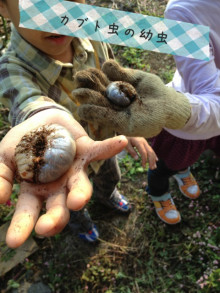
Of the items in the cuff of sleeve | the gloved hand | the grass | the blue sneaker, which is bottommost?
the grass

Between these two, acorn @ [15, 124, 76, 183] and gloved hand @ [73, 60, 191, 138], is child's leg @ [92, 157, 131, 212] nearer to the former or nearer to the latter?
gloved hand @ [73, 60, 191, 138]

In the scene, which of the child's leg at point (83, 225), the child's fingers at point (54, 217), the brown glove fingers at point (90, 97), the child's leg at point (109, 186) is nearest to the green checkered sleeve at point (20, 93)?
the brown glove fingers at point (90, 97)

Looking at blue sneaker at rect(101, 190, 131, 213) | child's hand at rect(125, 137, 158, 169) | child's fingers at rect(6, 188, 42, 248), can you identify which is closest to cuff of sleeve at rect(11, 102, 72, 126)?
child's fingers at rect(6, 188, 42, 248)

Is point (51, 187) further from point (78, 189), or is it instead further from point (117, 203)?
point (117, 203)

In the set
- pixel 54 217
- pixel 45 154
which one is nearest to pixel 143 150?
pixel 45 154

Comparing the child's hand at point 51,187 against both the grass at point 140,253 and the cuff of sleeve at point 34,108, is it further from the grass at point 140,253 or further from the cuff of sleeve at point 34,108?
the grass at point 140,253

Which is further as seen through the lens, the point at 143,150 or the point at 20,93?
the point at 143,150
